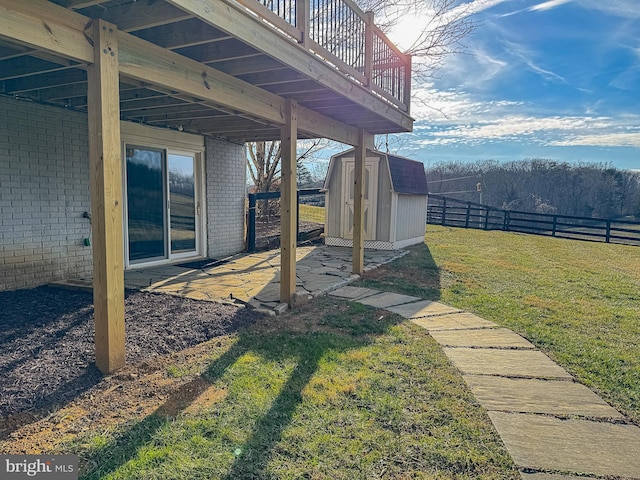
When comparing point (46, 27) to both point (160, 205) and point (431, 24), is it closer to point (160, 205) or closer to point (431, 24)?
point (160, 205)

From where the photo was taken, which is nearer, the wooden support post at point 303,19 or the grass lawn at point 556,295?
the grass lawn at point 556,295

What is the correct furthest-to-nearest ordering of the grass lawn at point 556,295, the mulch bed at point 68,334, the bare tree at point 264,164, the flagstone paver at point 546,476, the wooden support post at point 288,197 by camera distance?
the bare tree at point 264,164
the wooden support post at point 288,197
the grass lawn at point 556,295
the mulch bed at point 68,334
the flagstone paver at point 546,476

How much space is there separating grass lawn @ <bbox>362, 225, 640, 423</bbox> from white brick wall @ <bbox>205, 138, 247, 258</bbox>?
302cm

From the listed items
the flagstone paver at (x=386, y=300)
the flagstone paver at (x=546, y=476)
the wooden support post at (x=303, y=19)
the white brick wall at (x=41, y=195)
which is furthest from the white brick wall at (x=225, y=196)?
the flagstone paver at (x=546, y=476)

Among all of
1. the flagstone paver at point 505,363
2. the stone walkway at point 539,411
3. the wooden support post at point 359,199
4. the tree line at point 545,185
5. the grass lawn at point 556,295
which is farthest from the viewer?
the tree line at point 545,185

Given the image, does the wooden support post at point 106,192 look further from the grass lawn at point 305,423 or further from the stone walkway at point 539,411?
the stone walkway at point 539,411

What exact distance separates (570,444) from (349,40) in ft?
16.0

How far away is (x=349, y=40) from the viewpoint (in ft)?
16.9

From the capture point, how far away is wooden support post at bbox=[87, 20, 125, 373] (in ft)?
7.75

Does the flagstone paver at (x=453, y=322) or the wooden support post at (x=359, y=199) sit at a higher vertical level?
the wooden support post at (x=359, y=199)

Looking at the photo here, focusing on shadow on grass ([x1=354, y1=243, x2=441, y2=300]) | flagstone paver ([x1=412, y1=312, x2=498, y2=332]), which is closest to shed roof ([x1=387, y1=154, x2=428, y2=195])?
shadow on grass ([x1=354, y1=243, x2=441, y2=300])

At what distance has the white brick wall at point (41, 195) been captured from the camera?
4371 millimetres

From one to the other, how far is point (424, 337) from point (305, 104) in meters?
2.90

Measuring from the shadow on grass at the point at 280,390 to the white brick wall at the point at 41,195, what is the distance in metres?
2.94
